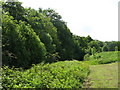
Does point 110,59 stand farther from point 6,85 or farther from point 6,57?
point 6,85

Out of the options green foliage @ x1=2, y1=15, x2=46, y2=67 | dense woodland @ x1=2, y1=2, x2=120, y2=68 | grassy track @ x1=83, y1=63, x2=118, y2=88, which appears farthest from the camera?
dense woodland @ x1=2, y1=2, x2=120, y2=68

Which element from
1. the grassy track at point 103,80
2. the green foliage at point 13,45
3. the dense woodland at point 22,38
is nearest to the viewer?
the grassy track at point 103,80

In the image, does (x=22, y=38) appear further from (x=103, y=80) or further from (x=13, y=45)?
(x=103, y=80)

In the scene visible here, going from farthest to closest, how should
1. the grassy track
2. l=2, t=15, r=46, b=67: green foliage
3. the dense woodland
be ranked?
the dense woodland → l=2, t=15, r=46, b=67: green foliage → the grassy track

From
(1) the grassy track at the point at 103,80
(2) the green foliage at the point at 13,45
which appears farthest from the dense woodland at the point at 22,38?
(1) the grassy track at the point at 103,80

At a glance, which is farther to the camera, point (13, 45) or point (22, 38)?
Result: point (22, 38)

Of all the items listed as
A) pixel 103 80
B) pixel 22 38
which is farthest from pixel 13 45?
pixel 103 80

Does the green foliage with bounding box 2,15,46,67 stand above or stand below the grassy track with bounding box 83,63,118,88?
above

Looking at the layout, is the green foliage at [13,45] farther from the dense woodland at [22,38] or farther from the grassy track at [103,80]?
the grassy track at [103,80]

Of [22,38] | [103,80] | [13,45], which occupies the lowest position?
[103,80]

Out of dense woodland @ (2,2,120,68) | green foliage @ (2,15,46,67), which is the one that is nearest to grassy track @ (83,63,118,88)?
dense woodland @ (2,2,120,68)

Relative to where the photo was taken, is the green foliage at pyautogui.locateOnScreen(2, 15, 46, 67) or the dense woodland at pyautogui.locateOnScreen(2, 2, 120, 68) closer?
the green foliage at pyautogui.locateOnScreen(2, 15, 46, 67)

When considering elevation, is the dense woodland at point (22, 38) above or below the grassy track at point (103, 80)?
above

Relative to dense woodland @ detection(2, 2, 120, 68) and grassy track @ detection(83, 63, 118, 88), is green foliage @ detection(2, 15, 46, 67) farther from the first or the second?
grassy track @ detection(83, 63, 118, 88)
